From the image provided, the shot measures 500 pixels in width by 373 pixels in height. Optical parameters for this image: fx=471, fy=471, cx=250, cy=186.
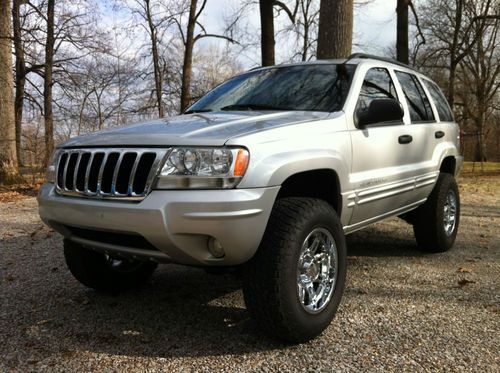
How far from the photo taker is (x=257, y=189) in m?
2.56

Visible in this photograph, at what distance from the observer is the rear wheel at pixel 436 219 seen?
4.91 metres

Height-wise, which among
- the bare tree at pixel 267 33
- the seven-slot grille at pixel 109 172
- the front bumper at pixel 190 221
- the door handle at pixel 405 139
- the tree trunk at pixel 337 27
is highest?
the bare tree at pixel 267 33

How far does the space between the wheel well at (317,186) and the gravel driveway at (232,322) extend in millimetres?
831

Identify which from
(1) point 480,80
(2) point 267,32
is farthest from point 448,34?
(2) point 267,32

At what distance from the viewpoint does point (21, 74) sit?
26391mm

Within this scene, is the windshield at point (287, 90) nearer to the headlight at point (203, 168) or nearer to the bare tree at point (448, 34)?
the headlight at point (203, 168)

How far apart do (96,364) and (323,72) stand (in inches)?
110

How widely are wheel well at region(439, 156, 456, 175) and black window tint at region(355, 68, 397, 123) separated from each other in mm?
1465

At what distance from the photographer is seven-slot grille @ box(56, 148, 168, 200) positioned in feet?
8.50

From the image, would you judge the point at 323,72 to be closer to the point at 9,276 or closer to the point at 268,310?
the point at 268,310

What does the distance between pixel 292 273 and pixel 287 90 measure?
1.76m

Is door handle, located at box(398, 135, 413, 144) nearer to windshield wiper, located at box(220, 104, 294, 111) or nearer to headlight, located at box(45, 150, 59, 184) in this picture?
windshield wiper, located at box(220, 104, 294, 111)

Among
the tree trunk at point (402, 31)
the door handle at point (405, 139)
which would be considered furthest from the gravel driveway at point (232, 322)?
the tree trunk at point (402, 31)

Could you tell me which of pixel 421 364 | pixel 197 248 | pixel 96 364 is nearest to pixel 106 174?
pixel 197 248
